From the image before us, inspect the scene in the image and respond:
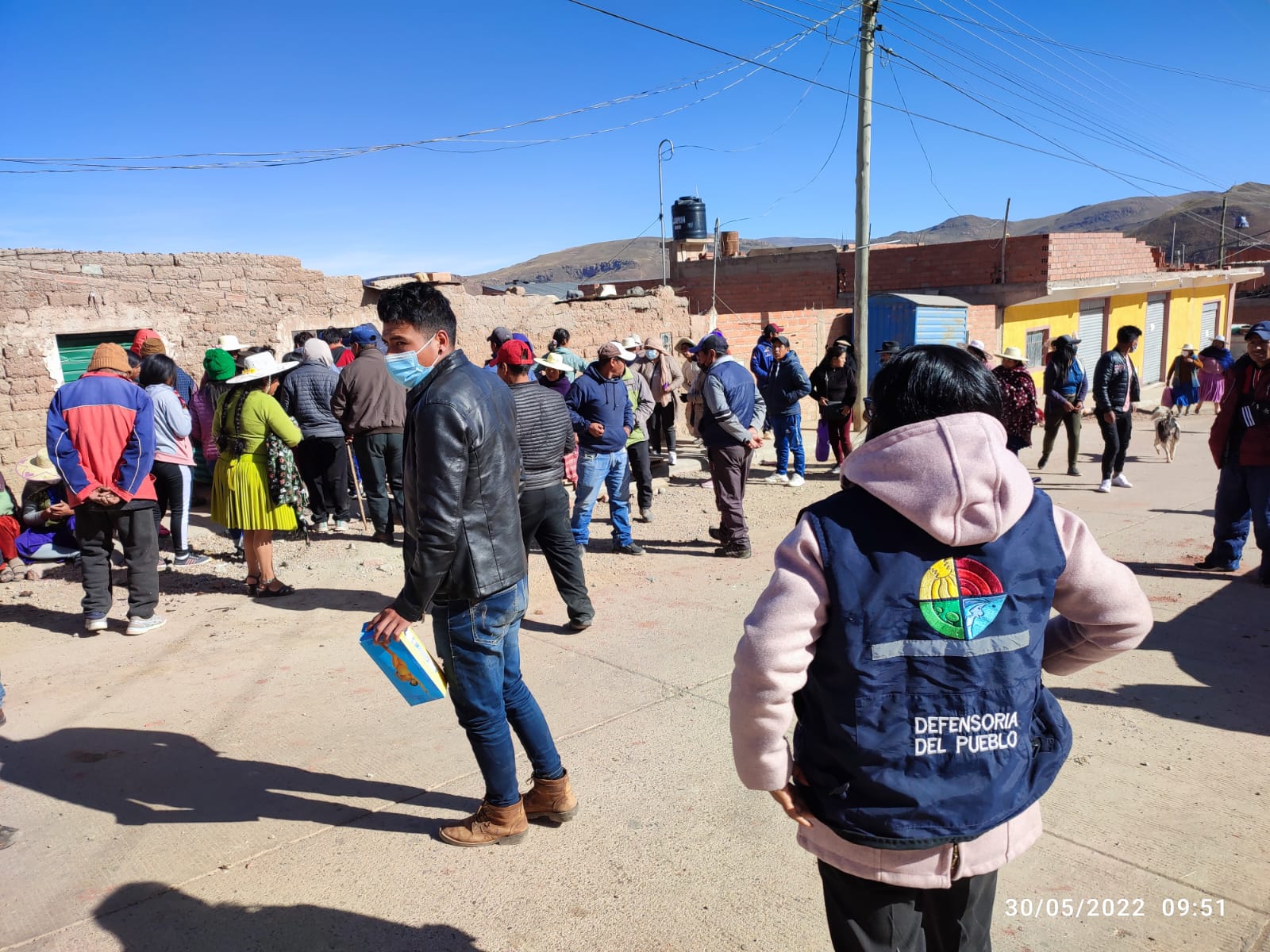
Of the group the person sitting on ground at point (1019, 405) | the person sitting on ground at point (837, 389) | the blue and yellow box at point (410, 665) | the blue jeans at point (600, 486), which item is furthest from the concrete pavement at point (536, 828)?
the person sitting on ground at point (837, 389)

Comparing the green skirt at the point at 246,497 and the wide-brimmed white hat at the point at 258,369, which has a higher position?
the wide-brimmed white hat at the point at 258,369

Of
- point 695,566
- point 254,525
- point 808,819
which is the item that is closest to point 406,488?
point 808,819

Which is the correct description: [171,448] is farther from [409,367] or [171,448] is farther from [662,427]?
[662,427]

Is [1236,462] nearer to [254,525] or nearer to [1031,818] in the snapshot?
[1031,818]

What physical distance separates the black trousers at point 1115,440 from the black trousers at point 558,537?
6.57 m

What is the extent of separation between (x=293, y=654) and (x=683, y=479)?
6331 millimetres

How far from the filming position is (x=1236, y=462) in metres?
6.24

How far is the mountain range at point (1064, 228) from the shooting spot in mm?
70250

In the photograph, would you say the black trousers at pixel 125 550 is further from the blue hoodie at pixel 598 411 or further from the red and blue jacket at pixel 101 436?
the blue hoodie at pixel 598 411

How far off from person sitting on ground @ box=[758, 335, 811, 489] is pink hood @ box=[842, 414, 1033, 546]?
8066mm

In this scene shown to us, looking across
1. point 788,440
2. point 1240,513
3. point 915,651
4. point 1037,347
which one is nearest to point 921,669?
point 915,651

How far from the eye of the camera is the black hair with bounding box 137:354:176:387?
6.93 metres

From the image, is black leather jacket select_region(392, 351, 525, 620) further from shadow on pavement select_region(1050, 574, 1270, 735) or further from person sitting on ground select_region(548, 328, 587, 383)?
person sitting on ground select_region(548, 328, 587, 383)

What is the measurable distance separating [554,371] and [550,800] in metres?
4.66
